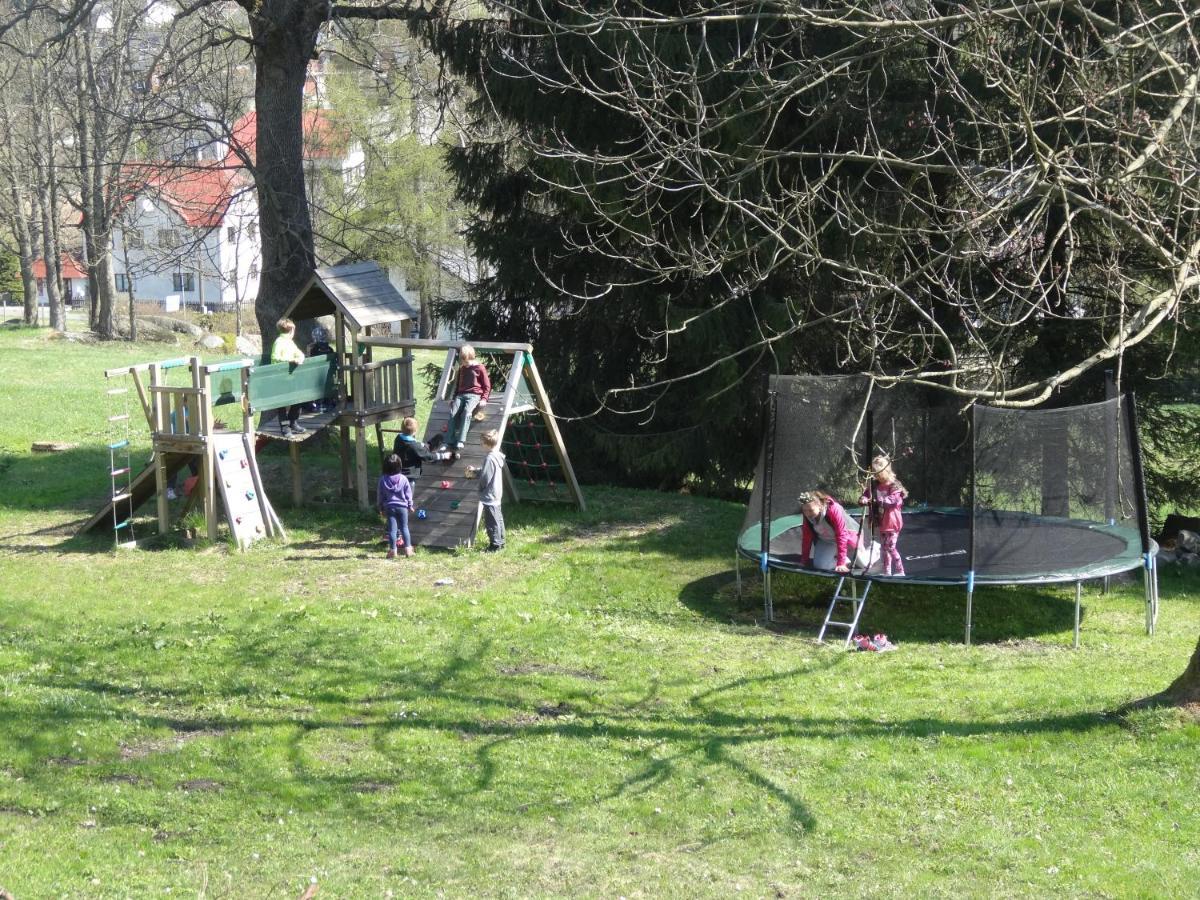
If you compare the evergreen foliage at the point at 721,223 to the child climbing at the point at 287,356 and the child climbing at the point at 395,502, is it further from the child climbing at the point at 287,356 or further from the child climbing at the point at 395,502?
the child climbing at the point at 287,356

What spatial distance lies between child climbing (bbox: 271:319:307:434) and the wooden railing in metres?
0.86

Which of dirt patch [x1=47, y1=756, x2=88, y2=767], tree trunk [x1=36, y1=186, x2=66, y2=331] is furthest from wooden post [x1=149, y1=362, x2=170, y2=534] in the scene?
tree trunk [x1=36, y1=186, x2=66, y2=331]

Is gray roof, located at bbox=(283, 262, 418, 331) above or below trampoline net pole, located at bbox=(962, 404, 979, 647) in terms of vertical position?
above

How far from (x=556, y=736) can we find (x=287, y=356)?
29.3 ft

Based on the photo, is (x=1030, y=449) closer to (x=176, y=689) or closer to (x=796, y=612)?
(x=796, y=612)

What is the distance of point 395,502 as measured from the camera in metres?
15.3

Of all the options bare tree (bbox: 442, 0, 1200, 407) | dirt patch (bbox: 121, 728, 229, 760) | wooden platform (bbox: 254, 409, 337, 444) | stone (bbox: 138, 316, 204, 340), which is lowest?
dirt patch (bbox: 121, 728, 229, 760)

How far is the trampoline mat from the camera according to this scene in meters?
13.0

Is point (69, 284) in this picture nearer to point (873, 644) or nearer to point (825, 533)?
point (825, 533)

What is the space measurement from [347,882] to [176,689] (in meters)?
4.00

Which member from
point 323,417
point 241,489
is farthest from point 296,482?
point 241,489

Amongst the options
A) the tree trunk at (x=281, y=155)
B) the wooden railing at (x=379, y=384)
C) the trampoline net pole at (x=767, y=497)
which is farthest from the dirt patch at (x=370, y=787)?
the tree trunk at (x=281, y=155)

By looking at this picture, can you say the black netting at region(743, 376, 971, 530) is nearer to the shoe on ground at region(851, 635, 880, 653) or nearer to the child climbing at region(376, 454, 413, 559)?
the shoe on ground at region(851, 635, 880, 653)

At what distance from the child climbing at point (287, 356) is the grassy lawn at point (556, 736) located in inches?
87.4
